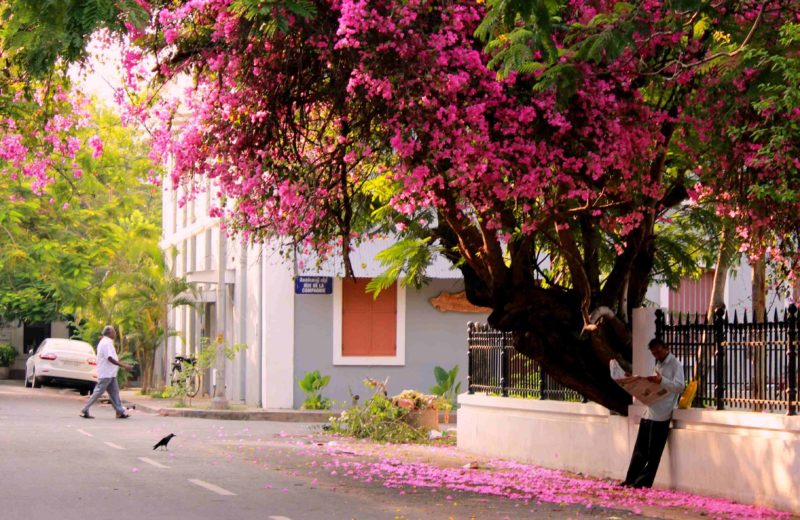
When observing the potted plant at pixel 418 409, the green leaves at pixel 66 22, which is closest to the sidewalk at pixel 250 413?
the potted plant at pixel 418 409

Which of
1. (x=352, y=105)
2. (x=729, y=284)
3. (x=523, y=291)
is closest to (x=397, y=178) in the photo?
(x=352, y=105)

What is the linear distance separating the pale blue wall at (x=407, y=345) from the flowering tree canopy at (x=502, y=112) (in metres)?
15.9

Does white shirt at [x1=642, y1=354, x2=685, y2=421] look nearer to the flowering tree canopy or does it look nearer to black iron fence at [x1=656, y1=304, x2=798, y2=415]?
black iron fence at [x1=656, y1=304, x2=798, y2=415]

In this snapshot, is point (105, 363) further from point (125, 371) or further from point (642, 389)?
point (125, 371)

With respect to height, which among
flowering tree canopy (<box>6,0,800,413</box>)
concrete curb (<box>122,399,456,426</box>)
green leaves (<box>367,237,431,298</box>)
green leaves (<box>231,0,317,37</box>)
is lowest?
concrete curb (<box>122,399,456,426</box>)

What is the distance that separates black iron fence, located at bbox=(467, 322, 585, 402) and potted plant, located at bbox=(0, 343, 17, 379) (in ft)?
127

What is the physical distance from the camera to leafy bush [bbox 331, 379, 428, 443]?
913 inches

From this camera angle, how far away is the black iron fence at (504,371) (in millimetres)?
18625

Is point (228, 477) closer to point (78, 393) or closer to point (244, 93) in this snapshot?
point (244, 93)

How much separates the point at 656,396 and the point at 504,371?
5.15 meters

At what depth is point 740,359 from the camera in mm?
14234

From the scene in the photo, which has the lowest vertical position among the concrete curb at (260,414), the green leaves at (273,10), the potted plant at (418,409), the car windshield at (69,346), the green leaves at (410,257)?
the concrete curb at (260,414)

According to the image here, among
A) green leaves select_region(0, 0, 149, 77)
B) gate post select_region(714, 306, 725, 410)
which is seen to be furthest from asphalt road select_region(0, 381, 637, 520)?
green leaves select_region(0, 0, 149, 77)

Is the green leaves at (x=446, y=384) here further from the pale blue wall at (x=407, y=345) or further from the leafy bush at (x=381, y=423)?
the leafy bush at (x=381, y=423)
